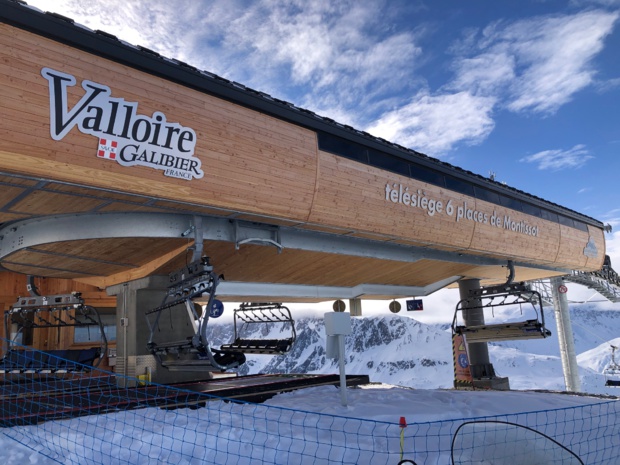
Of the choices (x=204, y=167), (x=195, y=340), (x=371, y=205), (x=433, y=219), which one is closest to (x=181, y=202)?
(x=204, y=167)

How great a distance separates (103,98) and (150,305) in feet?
19.5

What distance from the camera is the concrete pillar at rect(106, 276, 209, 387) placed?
1064 centimetres

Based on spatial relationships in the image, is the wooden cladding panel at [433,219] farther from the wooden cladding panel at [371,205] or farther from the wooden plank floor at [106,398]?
the wooden plank floor at [106,398]

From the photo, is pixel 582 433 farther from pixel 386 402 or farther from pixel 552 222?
pixel 552 222

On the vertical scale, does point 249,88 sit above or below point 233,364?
above

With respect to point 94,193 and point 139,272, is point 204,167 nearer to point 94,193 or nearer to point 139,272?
point 94,193

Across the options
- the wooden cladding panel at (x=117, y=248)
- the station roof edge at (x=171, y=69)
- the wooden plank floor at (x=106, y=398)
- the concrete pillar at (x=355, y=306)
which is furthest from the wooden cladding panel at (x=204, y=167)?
the concrete pillar at (x=355, y=306)

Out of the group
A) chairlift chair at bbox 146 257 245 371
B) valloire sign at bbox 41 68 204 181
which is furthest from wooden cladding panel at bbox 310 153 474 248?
valloire sign at bbox 41 68 204 181

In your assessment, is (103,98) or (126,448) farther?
(103,98)

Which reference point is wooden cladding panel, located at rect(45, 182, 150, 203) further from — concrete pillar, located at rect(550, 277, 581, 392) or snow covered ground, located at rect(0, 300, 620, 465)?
concrete pillar, located at rect(550, 277, 581, 392)

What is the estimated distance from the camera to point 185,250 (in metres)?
9.54

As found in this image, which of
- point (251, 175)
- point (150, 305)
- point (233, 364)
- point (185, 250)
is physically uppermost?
point (251, 175)

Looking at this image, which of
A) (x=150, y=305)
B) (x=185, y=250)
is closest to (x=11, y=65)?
(x=185, y=250)

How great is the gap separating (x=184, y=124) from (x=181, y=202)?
1306mm
